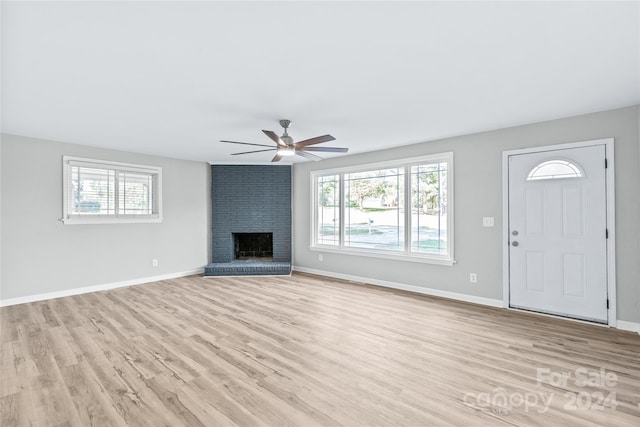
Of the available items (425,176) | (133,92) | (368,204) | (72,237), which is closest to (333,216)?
(368,204)

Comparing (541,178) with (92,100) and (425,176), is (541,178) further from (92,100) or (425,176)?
(92,100)

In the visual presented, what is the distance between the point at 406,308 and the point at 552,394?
1920 mm

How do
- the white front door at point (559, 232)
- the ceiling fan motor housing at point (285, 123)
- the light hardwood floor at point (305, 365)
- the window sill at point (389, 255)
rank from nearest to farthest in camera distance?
the light hardwood floor at point (305, 365) < the white front door at point (559, 232) < the ceiling fan motor housing at point (285, 123) < the window sill at point (389, 255)

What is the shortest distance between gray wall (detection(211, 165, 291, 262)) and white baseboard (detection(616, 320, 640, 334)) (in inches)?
204

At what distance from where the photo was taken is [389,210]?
526 cm

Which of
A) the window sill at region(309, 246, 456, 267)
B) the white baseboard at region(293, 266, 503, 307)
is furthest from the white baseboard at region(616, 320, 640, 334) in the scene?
the window sill at region(309, 246, 456, 267)

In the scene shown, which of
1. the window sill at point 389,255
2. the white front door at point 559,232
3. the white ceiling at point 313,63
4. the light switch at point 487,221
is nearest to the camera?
the white ceiling at point 313,63

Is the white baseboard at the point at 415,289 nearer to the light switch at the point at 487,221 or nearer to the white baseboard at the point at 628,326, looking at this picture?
the light switch at the point at 487,221

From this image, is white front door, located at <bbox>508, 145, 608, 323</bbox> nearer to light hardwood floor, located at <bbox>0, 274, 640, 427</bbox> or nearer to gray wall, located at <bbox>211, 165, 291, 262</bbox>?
light hardwood floor, located at <bbox>0, 274, 640, 427</bbox>

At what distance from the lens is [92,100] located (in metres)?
2.96

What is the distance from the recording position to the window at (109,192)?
15.4ft

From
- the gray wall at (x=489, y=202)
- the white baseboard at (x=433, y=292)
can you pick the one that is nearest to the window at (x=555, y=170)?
the gray wall at (x=489, y=202)

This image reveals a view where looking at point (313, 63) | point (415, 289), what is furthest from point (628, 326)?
point (313, 63)

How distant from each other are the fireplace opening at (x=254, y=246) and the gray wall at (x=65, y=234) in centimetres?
111
